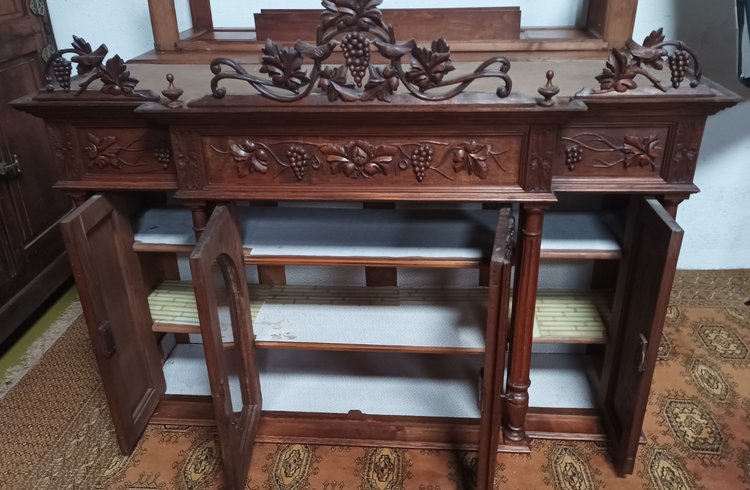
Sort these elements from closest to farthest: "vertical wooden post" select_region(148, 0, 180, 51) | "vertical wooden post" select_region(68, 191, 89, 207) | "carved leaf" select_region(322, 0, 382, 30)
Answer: "carved leaf" select_region(322, 0, 382, 30)
"vertical wooden post" select_region(68, 191, 89, 207)
"vertical wooden post" select_region(148, 0, 180, 51)

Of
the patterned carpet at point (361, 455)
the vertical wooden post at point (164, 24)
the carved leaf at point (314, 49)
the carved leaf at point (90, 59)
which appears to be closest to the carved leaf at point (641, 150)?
the carved leaf at point (314, 49)

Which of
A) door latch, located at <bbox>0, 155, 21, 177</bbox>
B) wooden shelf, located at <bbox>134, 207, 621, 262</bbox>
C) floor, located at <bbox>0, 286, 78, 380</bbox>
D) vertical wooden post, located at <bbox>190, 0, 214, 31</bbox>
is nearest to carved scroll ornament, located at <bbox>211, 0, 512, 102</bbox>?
wooden shelf, located at <bbox>134, 207, 621, 262</bbox>

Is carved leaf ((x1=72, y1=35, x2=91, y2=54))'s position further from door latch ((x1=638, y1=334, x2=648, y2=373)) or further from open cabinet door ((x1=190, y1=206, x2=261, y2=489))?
door latch ((x1=638, y1=334, x2=648, y2=373))

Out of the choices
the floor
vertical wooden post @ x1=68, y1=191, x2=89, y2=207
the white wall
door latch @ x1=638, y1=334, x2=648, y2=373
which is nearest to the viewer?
door latch @ x1=638, y1=334, x2=648, y2=373

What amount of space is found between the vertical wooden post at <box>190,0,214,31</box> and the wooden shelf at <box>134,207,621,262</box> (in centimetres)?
63

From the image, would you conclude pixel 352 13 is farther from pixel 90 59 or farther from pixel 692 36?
pixel 692 36

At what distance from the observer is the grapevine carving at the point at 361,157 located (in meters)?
1.37

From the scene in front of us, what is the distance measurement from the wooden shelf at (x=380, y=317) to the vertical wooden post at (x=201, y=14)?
0.86 meters

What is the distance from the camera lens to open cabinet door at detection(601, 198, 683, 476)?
4.54 feet

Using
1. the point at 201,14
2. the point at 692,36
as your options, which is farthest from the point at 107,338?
the point at 692,36

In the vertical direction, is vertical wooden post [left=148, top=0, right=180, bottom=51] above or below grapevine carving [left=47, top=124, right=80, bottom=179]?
above

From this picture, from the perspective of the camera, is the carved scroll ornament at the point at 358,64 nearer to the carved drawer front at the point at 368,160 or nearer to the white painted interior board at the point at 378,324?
the carved drawer front at the point at 368,160

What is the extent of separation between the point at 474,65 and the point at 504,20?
264 mm

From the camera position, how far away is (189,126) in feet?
4.49
